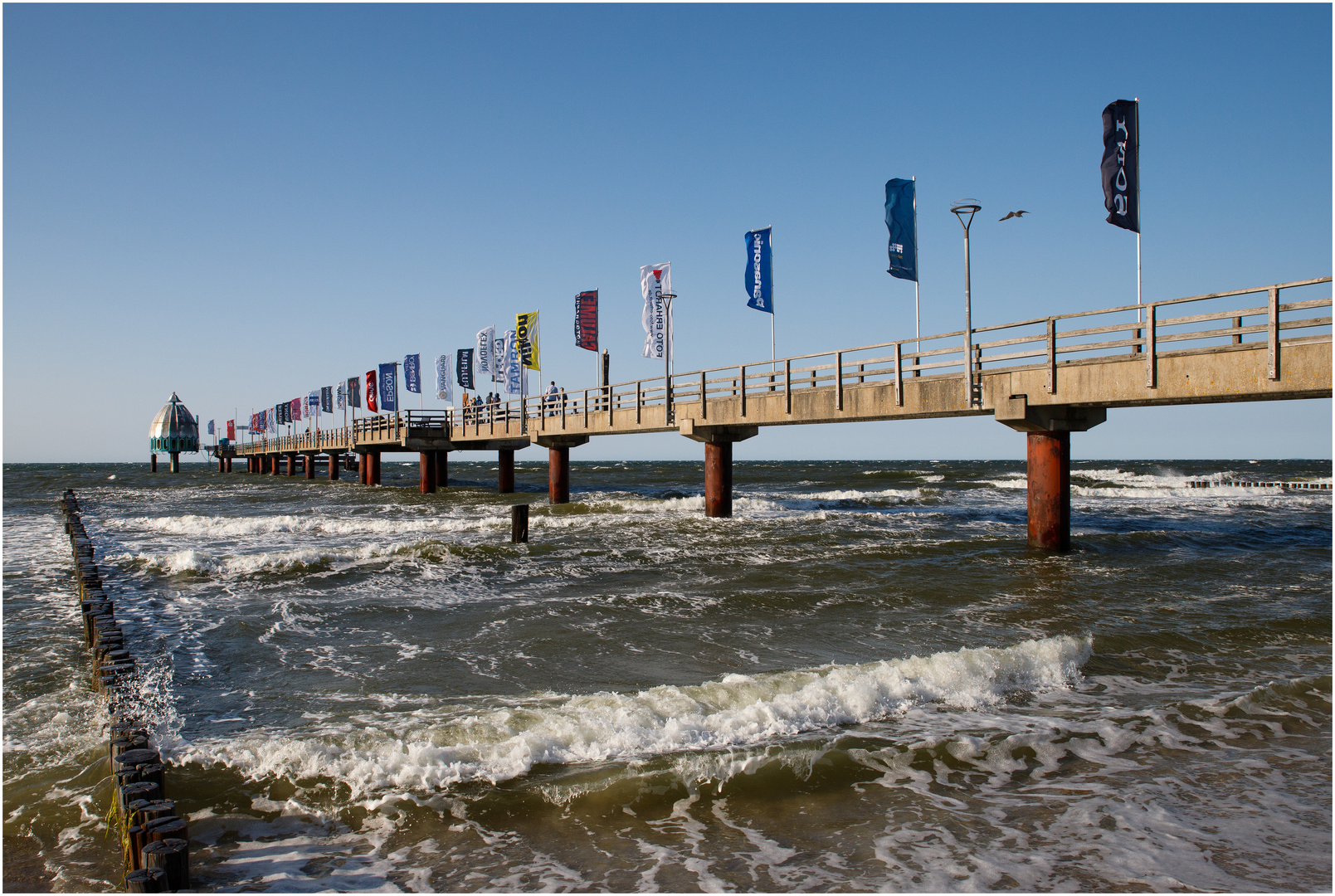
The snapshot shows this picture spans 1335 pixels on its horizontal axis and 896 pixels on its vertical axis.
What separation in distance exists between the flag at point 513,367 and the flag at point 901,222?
2069 centimetres

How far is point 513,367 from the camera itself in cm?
3856

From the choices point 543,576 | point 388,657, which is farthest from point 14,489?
point 388,657

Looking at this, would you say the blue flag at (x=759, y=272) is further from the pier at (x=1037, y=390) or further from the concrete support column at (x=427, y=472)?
the concrete support column at (x=427, y=472)

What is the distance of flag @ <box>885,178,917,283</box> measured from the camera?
822 inches

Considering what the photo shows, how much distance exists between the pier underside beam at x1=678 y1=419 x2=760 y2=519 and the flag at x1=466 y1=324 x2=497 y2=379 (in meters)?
17.4

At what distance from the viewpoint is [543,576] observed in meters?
15.4

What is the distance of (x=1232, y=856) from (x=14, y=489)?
241 feet

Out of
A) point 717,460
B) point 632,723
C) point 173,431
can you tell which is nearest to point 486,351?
point 717,460

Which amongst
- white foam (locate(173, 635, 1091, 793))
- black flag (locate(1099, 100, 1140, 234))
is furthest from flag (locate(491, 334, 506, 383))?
white foam (locate(173, 635, 1091, 793))

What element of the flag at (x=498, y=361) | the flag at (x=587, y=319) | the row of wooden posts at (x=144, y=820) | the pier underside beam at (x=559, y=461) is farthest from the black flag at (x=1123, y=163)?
the flag at (x=498, y=361)

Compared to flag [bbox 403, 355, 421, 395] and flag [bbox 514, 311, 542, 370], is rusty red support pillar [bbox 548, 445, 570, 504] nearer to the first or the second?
flag [bbox 514, 311, 542, 370]

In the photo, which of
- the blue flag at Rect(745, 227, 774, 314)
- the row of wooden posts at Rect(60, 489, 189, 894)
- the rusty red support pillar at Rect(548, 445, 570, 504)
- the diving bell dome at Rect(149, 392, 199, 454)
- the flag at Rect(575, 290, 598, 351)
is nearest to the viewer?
the row of wooden posts at Rect(60, 489, 189, 894)

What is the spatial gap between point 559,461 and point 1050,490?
2226 centimetres

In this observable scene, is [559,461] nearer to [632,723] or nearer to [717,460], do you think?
[717,460]
